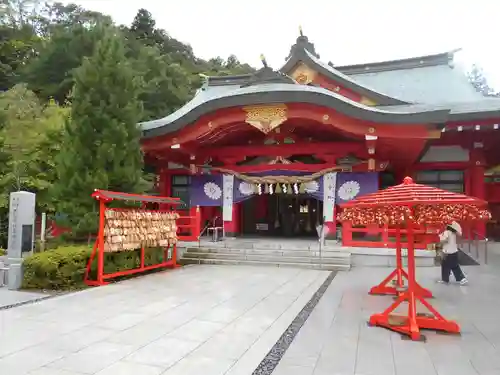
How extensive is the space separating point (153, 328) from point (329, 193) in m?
8.48

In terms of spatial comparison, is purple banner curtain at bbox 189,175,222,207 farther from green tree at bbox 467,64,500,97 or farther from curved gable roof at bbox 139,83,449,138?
green tree at bbox 467,64,500,97

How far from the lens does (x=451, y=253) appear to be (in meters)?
7.97

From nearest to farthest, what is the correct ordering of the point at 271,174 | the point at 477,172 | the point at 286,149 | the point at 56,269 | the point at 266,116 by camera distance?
the point at 56,269 → the point at 266,116 → the point at 286,149 → the point at 271,174 → the point at 477,172

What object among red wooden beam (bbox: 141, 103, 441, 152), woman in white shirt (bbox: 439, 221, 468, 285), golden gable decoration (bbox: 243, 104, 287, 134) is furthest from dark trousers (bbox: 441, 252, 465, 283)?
golden gable decoration (bbox: 243, 104, 287, 134)

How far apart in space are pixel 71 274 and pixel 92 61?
5301 mm

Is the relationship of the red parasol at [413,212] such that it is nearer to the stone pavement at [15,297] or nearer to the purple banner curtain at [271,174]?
the stone pavement at [15,297]

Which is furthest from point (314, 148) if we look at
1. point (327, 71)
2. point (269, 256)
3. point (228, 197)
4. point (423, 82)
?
point (423, 82)

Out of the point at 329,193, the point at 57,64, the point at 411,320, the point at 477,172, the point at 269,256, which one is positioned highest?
the point at 57,64

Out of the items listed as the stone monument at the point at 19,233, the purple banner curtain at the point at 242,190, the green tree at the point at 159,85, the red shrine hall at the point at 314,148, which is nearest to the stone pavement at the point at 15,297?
the stone monument at the point at 19,233

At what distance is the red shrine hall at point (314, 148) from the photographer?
36.8 ft

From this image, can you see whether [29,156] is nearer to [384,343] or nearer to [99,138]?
[99,138]

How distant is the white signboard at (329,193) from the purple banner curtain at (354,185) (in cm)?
16

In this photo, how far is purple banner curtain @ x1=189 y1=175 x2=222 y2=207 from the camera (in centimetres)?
1375

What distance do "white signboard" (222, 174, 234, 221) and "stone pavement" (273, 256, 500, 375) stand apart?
22.3 feet
